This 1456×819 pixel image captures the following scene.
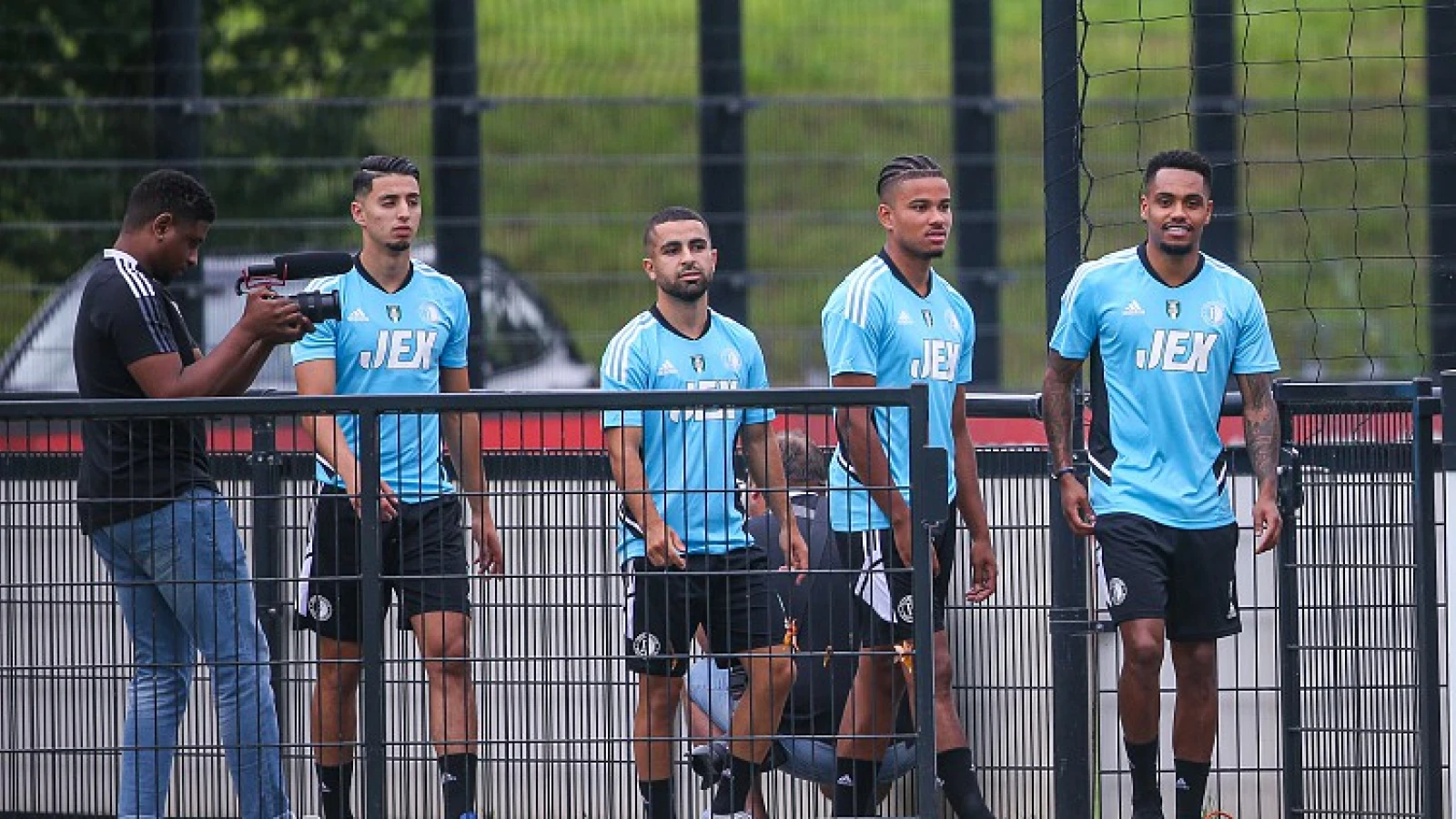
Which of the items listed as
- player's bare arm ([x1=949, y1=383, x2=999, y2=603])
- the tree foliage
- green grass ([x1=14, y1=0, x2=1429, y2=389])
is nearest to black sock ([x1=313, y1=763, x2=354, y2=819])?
player's bare arm ([x1=949, y1=383, x2=999, y2=603])

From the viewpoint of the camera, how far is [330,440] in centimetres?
600

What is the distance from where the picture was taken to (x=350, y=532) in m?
5.86

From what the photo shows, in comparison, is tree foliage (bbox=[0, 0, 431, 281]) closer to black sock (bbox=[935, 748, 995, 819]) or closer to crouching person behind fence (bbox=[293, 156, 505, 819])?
crouching person behind fence (bbox=[293, 156, 505, 819])

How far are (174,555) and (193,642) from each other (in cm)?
27

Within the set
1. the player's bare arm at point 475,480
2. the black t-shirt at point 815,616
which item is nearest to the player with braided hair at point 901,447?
the black t-shirt at point 815,616

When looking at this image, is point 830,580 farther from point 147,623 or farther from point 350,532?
point 147,623

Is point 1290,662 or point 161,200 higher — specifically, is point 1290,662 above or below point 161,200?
below

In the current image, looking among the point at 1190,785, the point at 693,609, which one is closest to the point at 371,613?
the point at 693,609

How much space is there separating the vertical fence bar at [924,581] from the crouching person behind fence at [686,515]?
1.22 ft

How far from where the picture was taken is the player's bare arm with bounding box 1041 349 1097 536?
623cm

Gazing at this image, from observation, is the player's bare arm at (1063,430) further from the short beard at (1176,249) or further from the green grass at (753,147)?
the green grass at (753,147)

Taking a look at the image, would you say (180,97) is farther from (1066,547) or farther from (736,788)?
(1066,547)

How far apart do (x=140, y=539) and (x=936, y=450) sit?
79.5 inches

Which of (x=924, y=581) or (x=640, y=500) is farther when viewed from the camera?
(x=640, y=500)
